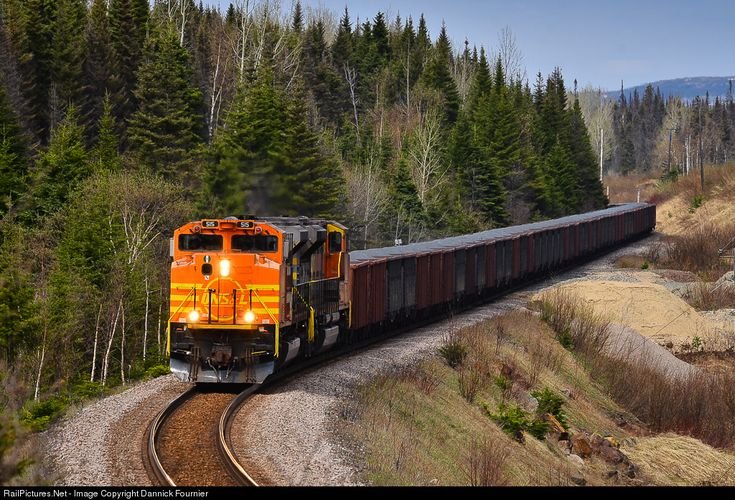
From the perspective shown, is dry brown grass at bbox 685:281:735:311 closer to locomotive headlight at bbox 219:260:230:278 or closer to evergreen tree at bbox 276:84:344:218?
evergreen tree at bbox 276:84:344:218

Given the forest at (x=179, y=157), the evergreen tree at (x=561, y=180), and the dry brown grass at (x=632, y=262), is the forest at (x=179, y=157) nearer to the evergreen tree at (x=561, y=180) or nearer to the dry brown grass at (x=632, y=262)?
the evergreen tree at (x=561, y=180)

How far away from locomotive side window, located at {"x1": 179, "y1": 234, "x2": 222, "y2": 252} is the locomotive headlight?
373 millimetres

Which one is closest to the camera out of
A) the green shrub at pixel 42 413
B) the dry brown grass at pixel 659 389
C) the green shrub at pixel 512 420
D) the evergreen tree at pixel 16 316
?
the green shrub at pixel 42 413

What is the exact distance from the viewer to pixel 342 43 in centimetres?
11375

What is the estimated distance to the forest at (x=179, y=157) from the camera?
31.5 metres

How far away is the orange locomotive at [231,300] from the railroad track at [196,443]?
1.85 ft

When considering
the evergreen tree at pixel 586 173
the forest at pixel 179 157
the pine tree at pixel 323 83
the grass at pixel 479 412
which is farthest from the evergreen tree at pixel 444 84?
the grass at pixel 479 412

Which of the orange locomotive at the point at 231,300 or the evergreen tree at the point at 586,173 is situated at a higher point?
the evergreen tree at the point at 586,173

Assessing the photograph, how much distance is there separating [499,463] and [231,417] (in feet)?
14.1

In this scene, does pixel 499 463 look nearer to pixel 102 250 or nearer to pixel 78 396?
pixel 78 396

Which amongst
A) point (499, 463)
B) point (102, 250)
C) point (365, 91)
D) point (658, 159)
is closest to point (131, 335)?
point (102, 250)

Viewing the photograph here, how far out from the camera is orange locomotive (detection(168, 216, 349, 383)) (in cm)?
1762

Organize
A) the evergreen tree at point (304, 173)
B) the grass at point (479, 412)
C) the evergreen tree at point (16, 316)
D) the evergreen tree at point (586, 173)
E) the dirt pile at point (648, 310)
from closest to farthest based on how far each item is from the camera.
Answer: the grass at point (479, 412)
the evergreen tree at point (16, 316)
the dirt pile at point (648, 310)
the evergreen tree at point (304, 173)
the evergreen tree at point (586, 173)

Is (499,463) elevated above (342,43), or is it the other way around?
(342,43)
